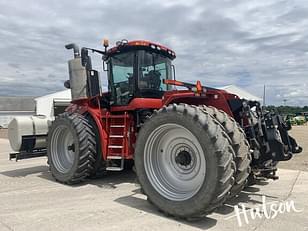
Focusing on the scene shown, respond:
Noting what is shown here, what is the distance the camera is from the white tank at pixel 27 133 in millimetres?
7973

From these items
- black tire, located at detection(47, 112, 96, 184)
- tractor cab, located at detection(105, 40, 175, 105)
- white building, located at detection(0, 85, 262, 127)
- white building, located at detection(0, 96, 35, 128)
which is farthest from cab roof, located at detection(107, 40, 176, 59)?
white building, located at detection(0, 96, 35, 128)

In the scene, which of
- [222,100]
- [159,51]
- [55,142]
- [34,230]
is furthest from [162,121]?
[55,142]

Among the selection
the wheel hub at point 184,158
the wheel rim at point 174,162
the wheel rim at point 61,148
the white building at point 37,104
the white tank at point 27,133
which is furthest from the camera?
the white building at point 37,104

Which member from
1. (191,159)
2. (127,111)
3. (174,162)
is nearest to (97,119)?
(127,111)

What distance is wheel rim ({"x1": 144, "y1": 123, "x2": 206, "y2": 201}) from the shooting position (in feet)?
15.6

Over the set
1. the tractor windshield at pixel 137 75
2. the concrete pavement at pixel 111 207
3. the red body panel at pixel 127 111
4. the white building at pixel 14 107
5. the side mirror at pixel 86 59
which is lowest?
the concrete pavement at pixel 111 207

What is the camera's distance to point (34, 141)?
26.8 feet

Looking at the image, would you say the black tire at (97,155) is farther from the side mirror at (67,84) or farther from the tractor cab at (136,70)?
the side mirror at (67,84)

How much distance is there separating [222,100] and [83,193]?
2957 millimetres

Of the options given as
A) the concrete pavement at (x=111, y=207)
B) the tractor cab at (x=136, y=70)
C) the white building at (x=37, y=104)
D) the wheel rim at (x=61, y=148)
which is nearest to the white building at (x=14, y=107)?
the white building at (x=37, y=104)

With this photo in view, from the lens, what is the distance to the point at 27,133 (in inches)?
318

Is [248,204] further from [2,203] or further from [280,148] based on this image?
[2,203]

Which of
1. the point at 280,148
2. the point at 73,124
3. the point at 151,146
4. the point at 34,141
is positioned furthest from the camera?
the point at 34,141

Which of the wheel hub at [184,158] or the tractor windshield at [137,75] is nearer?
the wheel hub at [184,158]
